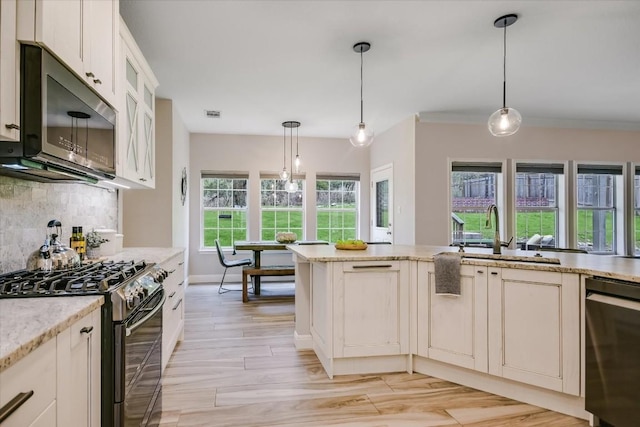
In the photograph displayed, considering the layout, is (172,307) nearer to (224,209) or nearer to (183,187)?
(183,187)

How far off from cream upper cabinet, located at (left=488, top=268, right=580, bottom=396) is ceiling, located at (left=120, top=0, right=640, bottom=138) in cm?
192

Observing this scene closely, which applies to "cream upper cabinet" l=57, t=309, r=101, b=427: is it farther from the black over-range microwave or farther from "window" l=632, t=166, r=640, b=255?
"window" l=632, t=166, r=640, b=255

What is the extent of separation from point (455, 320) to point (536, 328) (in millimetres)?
496

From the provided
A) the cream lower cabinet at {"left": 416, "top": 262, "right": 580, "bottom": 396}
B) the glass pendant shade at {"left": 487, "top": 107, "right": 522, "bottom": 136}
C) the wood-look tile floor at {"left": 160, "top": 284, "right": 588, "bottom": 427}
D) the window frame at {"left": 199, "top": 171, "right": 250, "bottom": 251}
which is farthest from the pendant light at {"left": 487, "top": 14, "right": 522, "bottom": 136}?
the window frame at {"left": 199, "top": 171, "right": 250, "bottom": 251}

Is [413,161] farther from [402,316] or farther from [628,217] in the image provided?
[628,217]

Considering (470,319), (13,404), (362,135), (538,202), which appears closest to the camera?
(13,404)

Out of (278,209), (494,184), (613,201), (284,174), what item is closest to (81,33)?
(284,174)

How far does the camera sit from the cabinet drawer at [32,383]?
86cm

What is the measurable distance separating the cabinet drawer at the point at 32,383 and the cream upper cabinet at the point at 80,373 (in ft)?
0.16

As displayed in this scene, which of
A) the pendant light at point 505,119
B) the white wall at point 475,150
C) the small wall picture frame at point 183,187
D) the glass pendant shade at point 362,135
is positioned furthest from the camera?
Answer: the small wall picture frame at point 183,187

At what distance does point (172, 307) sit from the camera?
2.95m

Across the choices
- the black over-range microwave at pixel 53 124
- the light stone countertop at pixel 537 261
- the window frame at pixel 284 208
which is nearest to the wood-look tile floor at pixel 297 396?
the light stone countertop at pixel 537 261

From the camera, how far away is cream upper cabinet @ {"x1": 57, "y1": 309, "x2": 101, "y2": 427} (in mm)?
1133

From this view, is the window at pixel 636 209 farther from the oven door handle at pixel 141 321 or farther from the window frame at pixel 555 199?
the oven door handle at pixel 141 321
